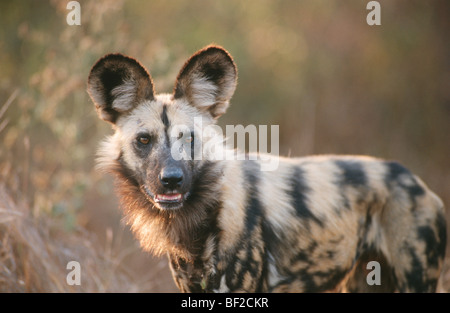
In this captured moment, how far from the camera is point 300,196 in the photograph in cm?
295

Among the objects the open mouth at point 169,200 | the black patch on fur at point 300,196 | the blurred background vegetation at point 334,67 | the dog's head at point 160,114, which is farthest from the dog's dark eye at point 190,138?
the blurred background vegetation at point 334,67

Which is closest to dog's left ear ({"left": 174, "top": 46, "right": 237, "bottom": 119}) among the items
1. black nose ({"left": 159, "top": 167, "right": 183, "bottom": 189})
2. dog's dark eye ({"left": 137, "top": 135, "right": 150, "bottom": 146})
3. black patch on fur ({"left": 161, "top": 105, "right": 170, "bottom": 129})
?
black patch on fur ({"left": 161, "top": 105, "right": 170, "bottom": 129})

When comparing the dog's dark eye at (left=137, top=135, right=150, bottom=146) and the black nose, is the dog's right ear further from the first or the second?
the black nose

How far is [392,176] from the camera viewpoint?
123 inches

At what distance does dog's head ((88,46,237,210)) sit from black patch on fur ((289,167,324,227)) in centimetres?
70

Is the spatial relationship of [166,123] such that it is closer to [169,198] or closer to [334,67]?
[169,198]

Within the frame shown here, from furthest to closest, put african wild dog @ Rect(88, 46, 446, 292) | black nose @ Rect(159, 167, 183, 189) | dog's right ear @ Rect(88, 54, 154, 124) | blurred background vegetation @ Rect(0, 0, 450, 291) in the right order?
blurred background vegetation @ Rect(0, 0, 450, 291)
dog's right ear @ Rect(88, 54, 154, 124)
african wild dog @ Rect(88, 46, 446, 292)
black nose @ Rect(159, 167, 183, 189)

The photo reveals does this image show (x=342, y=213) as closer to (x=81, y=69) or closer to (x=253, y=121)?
Answer: (x=81, y=69)

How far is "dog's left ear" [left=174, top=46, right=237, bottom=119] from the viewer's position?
9.12 feet

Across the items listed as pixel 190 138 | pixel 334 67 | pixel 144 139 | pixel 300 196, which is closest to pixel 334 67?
pixel 334 67

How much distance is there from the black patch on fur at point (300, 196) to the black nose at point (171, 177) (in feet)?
2.71

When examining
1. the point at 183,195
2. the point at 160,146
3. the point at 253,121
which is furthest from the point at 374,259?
the point at 253,121

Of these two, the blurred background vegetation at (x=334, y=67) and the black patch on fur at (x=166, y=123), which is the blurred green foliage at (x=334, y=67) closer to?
the blurred background vegetation at (x=334, y=67)

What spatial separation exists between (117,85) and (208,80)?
611 millimetres
